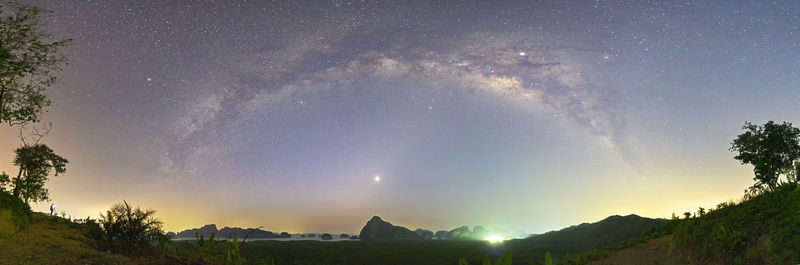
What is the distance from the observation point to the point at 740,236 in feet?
45.5

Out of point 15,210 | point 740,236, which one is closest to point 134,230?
point 15,210

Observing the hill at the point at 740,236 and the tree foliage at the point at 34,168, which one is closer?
the hill at the point at 740,236

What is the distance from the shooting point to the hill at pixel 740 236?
488 inches

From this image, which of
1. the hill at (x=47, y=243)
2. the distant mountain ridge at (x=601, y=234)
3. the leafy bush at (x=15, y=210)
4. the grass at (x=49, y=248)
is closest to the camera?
the hill at (x=47, y=243)

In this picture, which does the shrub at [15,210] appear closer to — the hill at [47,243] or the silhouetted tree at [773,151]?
the hill at [47,243]

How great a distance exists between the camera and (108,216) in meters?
10.6

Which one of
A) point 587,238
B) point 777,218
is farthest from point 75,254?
point 587,238

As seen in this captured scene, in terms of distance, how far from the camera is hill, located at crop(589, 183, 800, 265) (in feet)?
40.7

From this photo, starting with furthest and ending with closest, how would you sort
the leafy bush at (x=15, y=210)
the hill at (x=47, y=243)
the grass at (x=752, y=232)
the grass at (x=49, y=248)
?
the leafy bush at (x=15, y=210) → the grass at (x=752, y=232) → the grass at (x=49, y=248) → the hill at (x=47, y=243)

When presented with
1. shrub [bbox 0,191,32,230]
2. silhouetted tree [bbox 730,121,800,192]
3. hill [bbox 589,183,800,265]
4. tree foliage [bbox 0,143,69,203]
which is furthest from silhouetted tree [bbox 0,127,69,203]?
silhouetted tree [bbox 730,121,800,192]

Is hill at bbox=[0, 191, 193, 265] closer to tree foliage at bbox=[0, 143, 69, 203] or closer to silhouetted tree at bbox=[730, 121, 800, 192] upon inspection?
tree foliage at bbox=[0, 143, 69, 203]

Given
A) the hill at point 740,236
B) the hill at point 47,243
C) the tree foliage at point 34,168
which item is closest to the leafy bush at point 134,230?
the hill at point 47,243

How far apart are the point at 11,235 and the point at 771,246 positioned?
82.9ft

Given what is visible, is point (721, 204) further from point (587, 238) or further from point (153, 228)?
point (587, 238)
